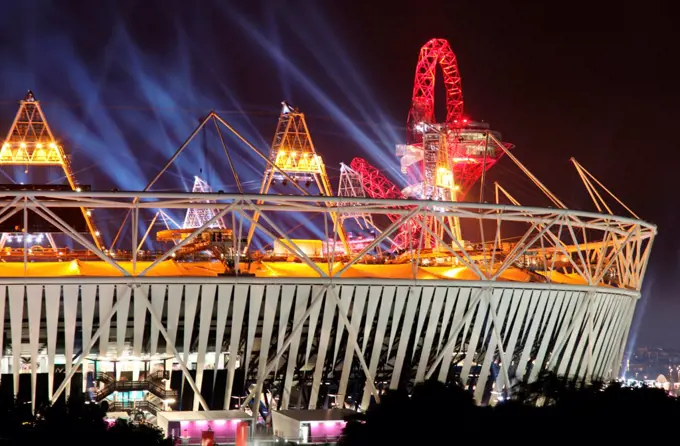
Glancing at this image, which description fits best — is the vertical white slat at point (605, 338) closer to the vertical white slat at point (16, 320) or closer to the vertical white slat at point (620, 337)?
the vertical white slat at point (620, 337)

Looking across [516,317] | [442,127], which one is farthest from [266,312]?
[442,127]

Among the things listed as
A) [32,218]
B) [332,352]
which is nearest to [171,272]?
[332,352]

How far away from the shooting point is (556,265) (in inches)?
3071

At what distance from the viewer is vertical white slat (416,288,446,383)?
59531 mm

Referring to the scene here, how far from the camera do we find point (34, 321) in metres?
53.4

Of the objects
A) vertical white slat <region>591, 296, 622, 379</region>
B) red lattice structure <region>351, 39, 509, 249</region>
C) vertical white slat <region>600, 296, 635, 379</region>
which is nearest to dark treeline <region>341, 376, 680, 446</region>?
vertical white slat <region>591, 296, 622, 379</region>

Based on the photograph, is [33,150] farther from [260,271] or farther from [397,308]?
[397,308]

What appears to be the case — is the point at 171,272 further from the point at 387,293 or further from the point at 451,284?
the point at 451,284

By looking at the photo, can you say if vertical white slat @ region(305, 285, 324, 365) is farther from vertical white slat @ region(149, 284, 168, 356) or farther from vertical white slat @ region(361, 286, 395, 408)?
vertical white slat @ region(149, 284, 168, 356)

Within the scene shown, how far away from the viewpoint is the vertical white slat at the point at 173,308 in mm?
54875

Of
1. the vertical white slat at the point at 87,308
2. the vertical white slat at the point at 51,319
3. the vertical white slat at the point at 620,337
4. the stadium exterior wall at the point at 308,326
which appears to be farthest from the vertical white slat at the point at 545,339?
the vertical white slat at the point at 51,319

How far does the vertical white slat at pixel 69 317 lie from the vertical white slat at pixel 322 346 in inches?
508

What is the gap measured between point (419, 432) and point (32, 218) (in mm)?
35022

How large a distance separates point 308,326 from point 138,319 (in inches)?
362
